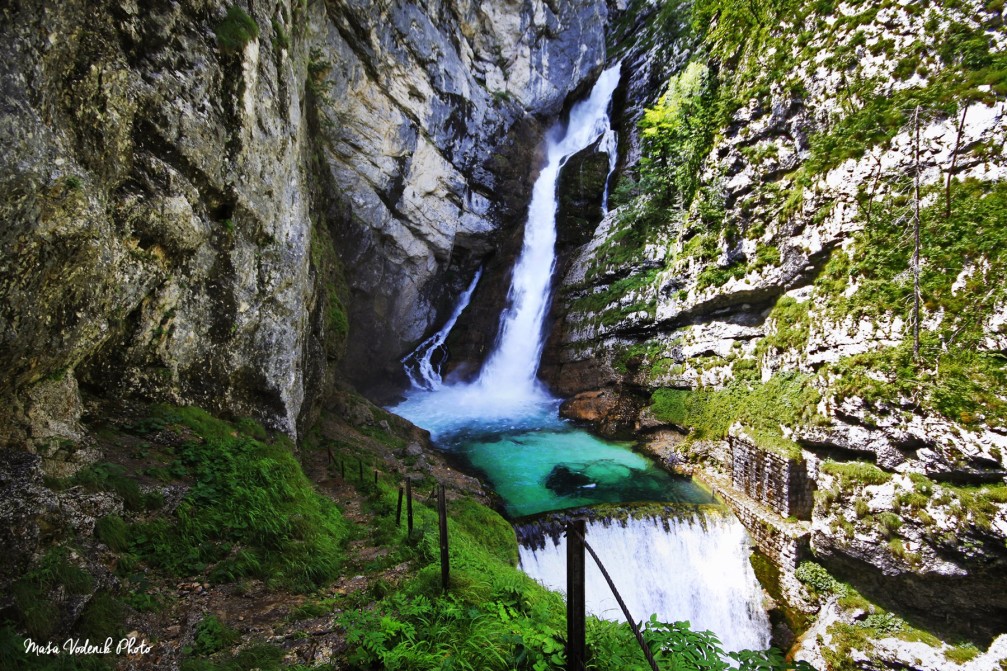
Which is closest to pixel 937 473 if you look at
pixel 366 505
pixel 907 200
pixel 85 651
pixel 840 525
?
pixel 840 525

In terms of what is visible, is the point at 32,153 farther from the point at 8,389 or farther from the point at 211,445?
the point at 211,445

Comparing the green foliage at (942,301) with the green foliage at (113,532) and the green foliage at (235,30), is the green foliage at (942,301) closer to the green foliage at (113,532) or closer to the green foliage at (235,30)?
the green foliage at (113,532)

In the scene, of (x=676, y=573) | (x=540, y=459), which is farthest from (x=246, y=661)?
(x=540, y=459)

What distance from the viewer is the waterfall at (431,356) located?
24.0 meters

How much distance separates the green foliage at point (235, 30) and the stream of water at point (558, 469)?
11533 mm

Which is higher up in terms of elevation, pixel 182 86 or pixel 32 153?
pixel 182 86

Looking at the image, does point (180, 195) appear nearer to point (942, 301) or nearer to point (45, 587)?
point (45, 587)

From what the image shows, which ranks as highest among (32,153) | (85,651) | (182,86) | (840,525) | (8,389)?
(182,86)

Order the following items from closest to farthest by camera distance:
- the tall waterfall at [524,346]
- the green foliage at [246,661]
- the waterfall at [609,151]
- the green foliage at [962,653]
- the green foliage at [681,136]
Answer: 1. the green foliage at [246,661]
2. the green foliage at [962,653]
3. the green foliage at [681,136]
4. the tall waterfall at [524,346]
5. the waterfall at [609,151]

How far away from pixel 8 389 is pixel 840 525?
13603 millimetres

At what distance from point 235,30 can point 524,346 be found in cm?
1737

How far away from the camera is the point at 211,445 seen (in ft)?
21.6

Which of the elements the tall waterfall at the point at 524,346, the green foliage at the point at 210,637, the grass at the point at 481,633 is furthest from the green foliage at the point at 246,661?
the tall waterfall at the point at 524,346

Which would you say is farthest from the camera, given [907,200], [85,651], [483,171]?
[483,171]
